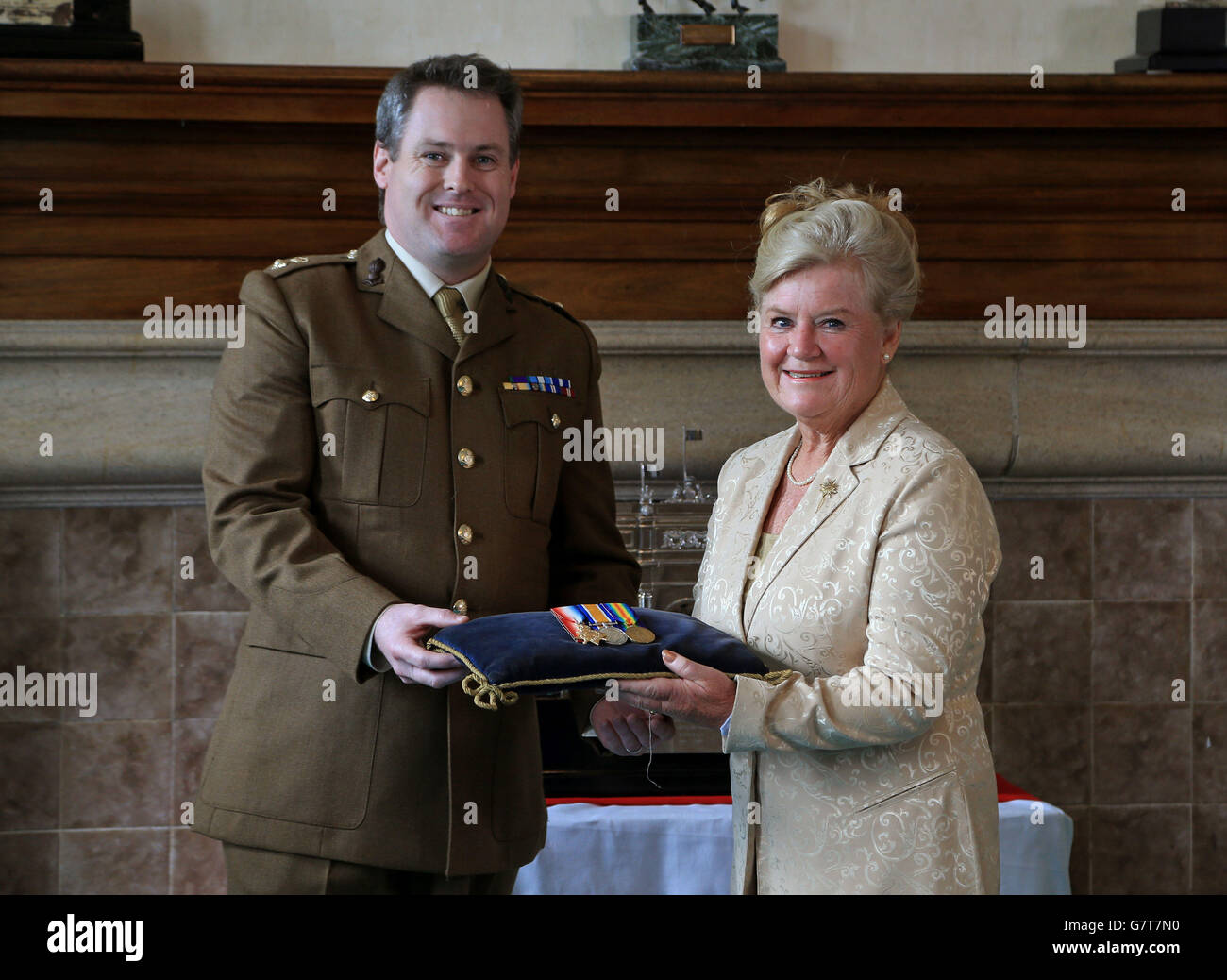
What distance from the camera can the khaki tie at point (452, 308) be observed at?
6.31 ft

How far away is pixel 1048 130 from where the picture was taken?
3092 mm

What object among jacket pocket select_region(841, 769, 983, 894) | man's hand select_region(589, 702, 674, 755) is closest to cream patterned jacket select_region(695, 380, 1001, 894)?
jacket pocket select_region(841, 769, 983, 894)

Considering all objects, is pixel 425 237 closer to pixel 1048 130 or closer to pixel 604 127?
pixel 604 127

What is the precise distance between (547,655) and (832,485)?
49cm

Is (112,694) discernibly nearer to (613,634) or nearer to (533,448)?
(533,448)

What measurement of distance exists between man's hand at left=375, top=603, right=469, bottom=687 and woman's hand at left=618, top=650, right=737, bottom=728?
9.0 inches

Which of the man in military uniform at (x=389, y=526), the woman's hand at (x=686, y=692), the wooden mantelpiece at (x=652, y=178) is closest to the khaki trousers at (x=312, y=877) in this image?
the man in military uniform at (x=389, y=526)

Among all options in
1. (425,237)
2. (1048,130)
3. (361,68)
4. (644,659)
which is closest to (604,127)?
(361,68)

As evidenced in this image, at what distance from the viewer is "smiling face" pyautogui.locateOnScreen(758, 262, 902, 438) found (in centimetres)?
180

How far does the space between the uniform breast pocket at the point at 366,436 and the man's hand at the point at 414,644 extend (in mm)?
213

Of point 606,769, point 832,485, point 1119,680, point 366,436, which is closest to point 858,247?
point 832,485

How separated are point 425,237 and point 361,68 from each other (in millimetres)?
1244

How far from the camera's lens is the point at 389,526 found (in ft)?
6.05

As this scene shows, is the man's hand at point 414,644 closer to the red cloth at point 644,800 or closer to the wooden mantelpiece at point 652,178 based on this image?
the red cloth at point 644,800
